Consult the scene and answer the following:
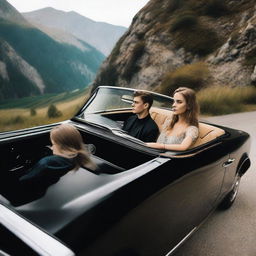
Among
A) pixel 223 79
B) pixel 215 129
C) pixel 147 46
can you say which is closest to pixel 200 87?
pixel 223 79

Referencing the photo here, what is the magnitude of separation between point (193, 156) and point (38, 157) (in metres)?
1.39

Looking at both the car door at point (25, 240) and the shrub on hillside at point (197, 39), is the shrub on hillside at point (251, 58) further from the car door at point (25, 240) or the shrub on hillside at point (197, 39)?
the car door at point (25, 240)

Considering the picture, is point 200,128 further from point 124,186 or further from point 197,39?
point 197,39

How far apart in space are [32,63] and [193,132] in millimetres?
145799

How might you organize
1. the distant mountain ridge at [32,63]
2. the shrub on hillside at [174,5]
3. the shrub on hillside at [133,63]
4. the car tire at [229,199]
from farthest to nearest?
the distant mountain ridge at [32,63]
the shrub on hillside at [174,5]
the shrub on hillside at [133,63]
the car tire at [229,199]

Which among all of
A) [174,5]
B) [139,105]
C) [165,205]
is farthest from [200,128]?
[174,5]

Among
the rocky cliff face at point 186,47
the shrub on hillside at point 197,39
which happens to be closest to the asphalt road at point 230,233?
the rocky cliff face at point 186,47

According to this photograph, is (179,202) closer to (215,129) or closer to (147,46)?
(215,129)

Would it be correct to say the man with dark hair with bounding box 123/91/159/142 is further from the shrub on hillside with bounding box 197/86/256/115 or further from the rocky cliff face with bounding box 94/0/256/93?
the rocky cliff face with bounding box 94/0/256/93

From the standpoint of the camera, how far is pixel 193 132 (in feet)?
9.02

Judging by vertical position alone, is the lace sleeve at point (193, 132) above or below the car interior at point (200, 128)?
above

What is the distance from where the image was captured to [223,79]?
16.3 m

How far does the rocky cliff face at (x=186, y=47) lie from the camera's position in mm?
16422

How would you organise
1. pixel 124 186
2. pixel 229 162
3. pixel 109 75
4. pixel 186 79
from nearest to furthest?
pixel 124 186
pixel 229 162
pixel 186 79
pixel 109 75
